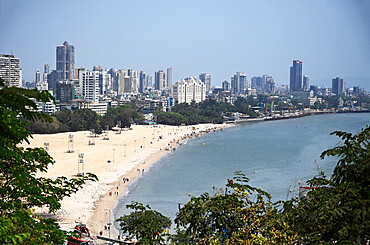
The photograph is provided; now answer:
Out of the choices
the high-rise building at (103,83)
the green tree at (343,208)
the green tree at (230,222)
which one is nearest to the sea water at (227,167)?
the green tree at (230,222)

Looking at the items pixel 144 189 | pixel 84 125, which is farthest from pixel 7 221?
pixel 84 125

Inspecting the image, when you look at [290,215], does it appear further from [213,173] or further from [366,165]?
[213,173]

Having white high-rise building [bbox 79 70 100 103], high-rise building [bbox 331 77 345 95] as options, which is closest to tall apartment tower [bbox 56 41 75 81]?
white high-rise building [bbox 79 70 100 103]

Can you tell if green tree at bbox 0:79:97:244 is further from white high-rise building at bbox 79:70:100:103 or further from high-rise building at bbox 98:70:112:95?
high-rise building at bbox 98:70:112:95

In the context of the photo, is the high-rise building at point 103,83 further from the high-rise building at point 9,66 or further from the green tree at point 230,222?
the green tree at point 230,222

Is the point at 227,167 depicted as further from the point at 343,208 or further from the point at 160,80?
the point at 160,80

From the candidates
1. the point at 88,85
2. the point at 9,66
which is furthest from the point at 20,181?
the point at 88,85

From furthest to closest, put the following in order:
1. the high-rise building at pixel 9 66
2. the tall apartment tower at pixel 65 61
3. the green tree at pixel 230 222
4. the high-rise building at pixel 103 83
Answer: the tall apartment tower at pixel 65 61, the high-rise building at pixel 103 83, the high-rise building at pixel 9 66, the green tree at pixel 230 222
